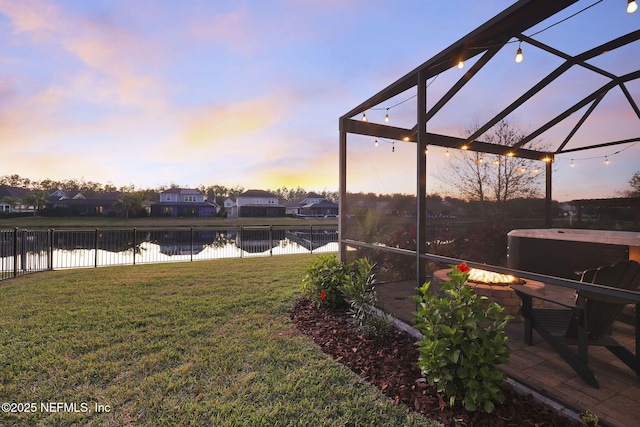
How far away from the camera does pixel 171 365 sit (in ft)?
9.86

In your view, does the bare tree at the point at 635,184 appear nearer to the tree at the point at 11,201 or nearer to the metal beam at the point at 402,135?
the metal beam at the point at 402,135

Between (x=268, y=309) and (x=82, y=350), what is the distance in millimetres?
2344

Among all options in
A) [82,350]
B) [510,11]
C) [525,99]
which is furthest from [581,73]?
[82,350]

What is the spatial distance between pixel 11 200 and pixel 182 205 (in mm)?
26965

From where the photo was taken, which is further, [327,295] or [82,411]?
[327,295]

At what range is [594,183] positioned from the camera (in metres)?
7.30

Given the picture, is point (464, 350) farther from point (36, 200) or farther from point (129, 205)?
point (36, 200)

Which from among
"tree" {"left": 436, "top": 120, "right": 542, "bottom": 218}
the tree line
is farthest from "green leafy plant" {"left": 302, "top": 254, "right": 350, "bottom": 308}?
the tree line

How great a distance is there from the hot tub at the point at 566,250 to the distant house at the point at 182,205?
44.6m

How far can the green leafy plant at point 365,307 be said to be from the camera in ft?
11.7

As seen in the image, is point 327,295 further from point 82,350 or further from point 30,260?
point 30,260

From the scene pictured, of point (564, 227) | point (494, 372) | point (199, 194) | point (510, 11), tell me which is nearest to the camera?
point (494, 372)

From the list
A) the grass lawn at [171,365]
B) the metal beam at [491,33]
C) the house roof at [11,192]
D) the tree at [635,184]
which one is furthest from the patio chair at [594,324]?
the house roof at [11,192]

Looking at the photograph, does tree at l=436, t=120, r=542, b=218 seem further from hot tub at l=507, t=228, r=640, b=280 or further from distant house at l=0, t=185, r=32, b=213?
distant house at l=0, t=185, r=32, b=213
